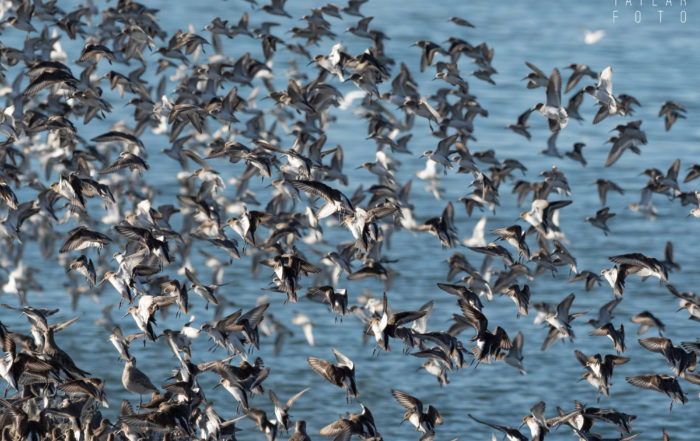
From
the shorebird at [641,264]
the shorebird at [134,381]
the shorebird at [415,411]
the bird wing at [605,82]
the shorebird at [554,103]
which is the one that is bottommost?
the shorebird at [415,411]

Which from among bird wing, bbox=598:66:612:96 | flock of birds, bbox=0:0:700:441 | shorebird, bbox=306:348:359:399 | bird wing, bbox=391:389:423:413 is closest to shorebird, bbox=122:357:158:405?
flock of birds, bbox=0:0:700:441

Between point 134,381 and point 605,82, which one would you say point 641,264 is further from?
point 134,381

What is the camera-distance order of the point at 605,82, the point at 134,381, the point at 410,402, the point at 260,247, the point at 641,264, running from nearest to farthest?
1. the point at 410,402
2. the point at 134,381
3. the point at 641,264
4. the point at 260,247
5. the point at 605,82

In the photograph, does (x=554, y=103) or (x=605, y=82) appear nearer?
(x=605, y=82)

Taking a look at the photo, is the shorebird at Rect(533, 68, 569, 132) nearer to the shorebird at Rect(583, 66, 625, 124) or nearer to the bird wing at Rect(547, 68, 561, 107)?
the bird wing at Rect(547, 68, 561, 107)

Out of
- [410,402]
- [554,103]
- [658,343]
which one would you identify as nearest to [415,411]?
[410,402]

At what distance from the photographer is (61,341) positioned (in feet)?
93.3

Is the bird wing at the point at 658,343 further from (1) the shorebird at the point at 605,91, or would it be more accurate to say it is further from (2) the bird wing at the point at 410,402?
(1) the shorebird at the point at 605,91

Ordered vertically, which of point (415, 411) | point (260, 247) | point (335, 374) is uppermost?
point (260, 247)

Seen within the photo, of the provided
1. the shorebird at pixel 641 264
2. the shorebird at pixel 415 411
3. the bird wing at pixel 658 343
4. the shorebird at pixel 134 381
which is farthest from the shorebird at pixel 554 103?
the shorebird at pixel 134 381

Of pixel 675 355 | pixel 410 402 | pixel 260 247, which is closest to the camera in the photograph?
pixel 410 402

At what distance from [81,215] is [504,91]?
30715mm

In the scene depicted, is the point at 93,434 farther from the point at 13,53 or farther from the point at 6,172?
the point at 13,53

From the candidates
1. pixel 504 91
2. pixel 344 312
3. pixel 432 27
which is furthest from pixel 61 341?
pixel 432 27
